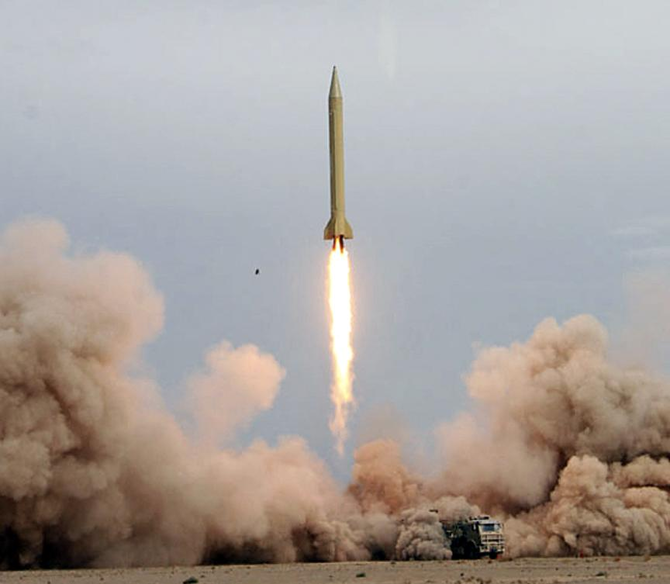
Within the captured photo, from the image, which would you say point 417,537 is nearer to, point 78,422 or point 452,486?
point 452,486

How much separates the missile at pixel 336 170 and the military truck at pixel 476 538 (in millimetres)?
10967

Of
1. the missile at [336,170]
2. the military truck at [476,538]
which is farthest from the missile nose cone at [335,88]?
the military truck at [476,538]

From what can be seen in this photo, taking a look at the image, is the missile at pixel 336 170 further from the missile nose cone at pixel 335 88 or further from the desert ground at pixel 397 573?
the desert ground at pixel 397 573

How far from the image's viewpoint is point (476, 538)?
67500 mm

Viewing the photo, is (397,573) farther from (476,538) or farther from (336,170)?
(336,170)

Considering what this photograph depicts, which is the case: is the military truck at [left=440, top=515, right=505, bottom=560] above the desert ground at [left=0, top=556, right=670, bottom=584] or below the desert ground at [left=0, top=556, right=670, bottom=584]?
above

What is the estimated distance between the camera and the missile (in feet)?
222

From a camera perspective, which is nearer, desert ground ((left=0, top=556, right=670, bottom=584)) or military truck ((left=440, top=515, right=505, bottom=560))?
desert ground ((left=0, top=556, right=670, bottom=584))

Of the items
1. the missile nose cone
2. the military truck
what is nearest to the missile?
the missile nose cone

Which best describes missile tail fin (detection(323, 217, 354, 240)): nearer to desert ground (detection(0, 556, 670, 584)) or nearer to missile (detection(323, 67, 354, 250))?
missile (detection(323, 67, 354, 250))

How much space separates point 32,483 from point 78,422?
9.68 ft

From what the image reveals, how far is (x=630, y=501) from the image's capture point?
228ft

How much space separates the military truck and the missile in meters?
11.0

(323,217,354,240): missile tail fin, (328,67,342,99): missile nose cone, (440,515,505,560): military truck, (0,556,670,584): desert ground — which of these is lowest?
(0,556,670,584): desert ground
